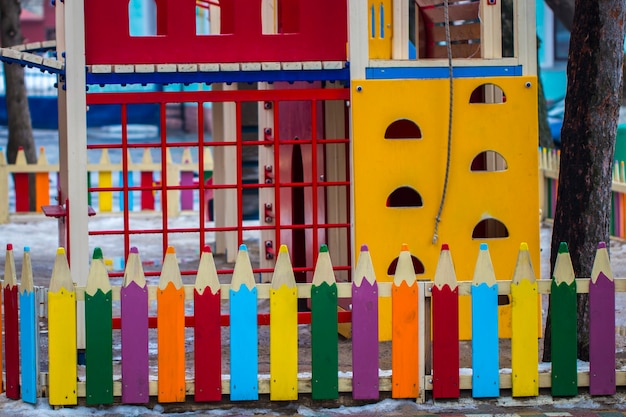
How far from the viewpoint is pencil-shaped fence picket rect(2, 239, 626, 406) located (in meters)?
5.67

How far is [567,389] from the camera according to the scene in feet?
19.1

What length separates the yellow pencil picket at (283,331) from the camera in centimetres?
568

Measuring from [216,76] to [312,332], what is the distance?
2317 millimetres

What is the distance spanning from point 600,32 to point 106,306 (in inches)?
122

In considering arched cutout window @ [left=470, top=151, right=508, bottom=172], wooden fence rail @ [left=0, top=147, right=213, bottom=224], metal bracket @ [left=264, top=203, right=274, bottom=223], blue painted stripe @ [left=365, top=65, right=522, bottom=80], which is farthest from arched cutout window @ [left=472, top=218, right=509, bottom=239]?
wooden fence rail @ [left=0, top=147, right=213, bottom=224]

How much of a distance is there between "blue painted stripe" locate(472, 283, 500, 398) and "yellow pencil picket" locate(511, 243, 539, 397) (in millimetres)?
95

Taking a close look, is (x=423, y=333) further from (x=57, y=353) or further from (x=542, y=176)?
(x=542, y=176)

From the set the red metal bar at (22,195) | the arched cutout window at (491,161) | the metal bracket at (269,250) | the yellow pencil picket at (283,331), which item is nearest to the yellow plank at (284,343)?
the yellow pencil picket at (283,331)

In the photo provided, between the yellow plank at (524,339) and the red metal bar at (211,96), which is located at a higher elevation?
the red metal bar at (211,96)

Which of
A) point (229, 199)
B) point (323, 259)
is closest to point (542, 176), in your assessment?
point (229, 199)

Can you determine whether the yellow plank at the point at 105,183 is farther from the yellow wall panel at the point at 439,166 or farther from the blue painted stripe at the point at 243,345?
the blue painted stripe at the point at 243,345

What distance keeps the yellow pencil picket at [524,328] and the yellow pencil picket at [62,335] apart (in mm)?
2185

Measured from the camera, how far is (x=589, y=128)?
Answer: 6496 millimetres

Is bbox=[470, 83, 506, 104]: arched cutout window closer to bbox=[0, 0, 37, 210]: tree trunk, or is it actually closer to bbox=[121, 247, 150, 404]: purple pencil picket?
bbox=[121, 247, 150, 404]: purple pencil picket
